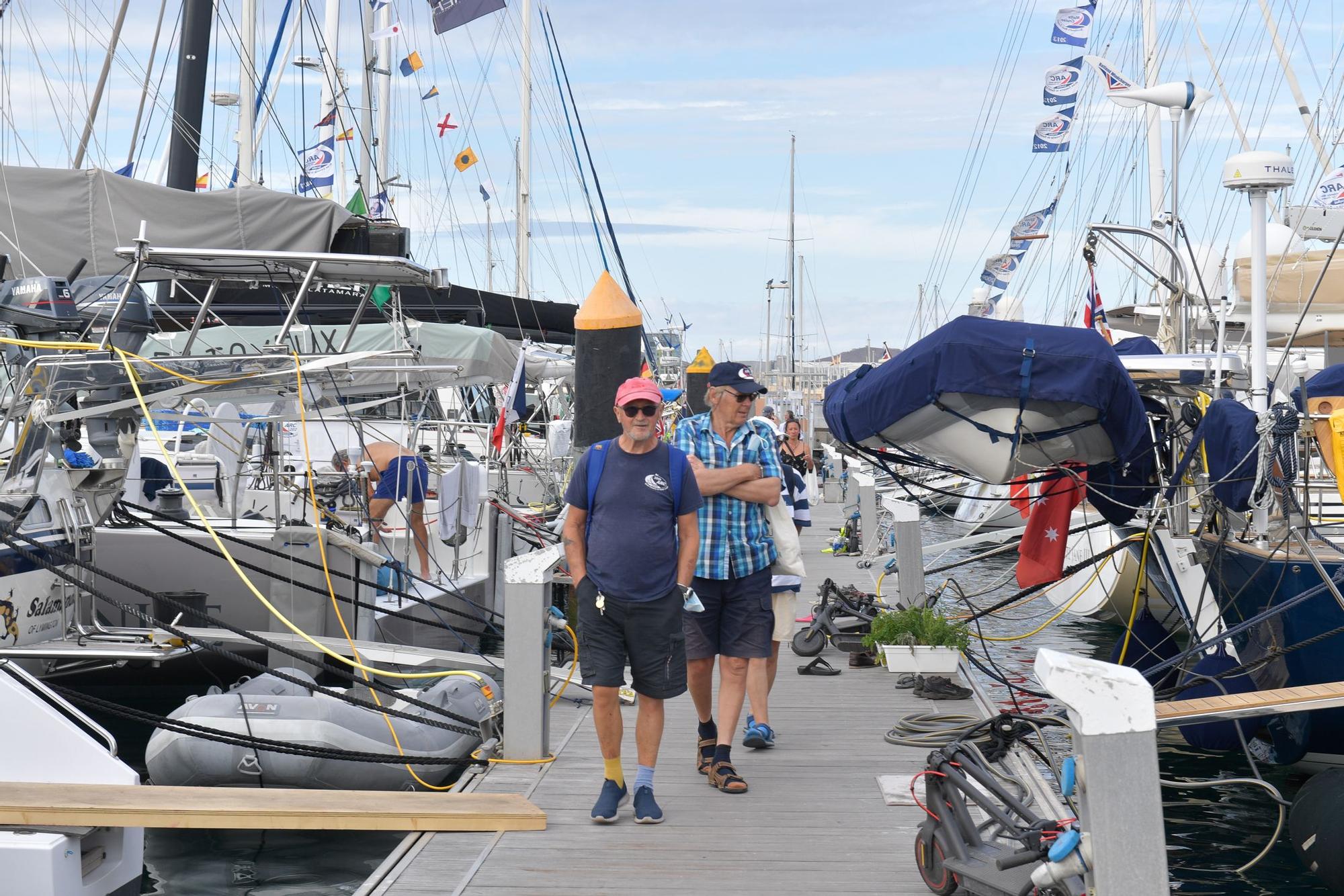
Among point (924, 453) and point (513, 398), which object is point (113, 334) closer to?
point (924, 453)

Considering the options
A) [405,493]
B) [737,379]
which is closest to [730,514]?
[737,379]

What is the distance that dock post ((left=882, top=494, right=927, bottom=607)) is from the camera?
9.91 m

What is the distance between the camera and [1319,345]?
61.4ft

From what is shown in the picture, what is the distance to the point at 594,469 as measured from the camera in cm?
568

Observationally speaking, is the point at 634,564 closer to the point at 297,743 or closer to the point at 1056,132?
the point at 297,743

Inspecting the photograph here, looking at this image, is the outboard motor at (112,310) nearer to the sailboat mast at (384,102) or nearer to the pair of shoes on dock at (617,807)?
the pair of shoes on dock at (617,807)

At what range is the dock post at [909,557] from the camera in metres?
9.91

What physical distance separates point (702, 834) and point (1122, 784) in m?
2.53

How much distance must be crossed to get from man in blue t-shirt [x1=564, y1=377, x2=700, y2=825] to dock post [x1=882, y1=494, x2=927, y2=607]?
4.54 meters

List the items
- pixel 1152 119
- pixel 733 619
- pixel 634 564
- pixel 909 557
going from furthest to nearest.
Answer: pixel 1152 119 → pixel 909 557 → pixel 733 619 → pixel 634 564

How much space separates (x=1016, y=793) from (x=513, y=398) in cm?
1091

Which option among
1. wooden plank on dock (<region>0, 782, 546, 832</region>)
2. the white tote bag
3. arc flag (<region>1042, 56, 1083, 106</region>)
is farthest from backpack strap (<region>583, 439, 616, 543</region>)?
arc flag (<region>1042, 56, 1083, 106</region>)

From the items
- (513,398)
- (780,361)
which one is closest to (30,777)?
(513,398)

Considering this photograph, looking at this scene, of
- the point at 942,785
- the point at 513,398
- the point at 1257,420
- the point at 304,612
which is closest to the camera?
the point at 942,785
